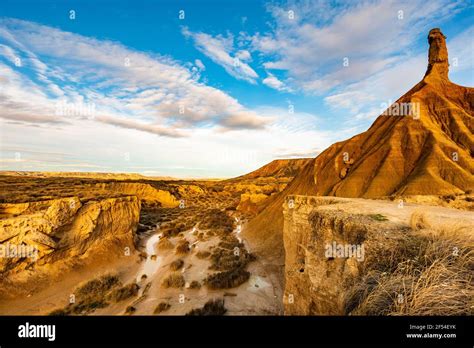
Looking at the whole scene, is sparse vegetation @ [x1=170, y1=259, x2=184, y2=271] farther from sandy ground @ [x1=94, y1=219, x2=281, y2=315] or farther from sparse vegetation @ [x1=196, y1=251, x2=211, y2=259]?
sparse vegetation @ [x1=196, y1=251, x2=211, y2=259]

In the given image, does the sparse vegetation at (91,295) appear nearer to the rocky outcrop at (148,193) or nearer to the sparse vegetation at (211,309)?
the sparse vegetation at (211,309)

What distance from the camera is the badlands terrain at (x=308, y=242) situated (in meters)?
3.05

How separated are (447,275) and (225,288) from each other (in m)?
10.4

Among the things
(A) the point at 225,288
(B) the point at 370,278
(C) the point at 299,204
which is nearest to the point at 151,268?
(A) the point at 225,288

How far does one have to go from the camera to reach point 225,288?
1113 cm

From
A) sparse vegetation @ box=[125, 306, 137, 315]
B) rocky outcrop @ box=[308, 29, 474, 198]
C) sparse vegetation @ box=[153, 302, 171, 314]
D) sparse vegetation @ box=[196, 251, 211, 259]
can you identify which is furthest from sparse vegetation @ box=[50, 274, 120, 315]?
rocky outcrop @ box=[308, 29, 474, 198]

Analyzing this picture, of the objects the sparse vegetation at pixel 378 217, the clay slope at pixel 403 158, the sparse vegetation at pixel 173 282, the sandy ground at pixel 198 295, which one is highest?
the clay slope at pixel 403 158

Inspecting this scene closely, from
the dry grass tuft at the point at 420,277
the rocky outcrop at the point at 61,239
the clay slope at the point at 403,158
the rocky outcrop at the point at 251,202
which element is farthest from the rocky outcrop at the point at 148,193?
the dry grass tuft at the point at 420,277

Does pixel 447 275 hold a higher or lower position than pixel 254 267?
higher

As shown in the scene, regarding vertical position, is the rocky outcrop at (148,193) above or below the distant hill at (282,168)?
below

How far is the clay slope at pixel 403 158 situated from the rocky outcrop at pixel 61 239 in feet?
36.6

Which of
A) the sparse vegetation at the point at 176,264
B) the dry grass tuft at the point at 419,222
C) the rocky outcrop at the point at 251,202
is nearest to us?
the dry grass tuft at the point at 419,222
